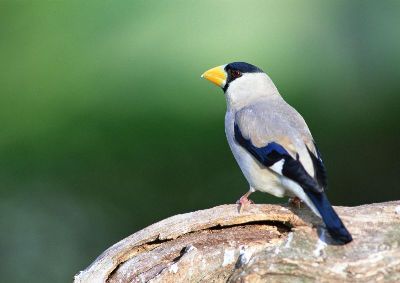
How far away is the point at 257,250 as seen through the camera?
2.79 meters

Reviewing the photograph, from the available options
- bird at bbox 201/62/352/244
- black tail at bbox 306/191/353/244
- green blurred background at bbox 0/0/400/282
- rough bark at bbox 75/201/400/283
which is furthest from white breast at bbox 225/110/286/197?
green blurred background at bbox 0/0/400/282

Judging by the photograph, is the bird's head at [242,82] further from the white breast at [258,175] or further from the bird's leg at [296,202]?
the bird's leg at [296,202]

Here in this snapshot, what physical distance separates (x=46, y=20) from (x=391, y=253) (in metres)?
3.72

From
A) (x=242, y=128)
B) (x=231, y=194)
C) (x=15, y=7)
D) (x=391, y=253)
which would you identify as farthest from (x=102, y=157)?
(x=391, y=253)

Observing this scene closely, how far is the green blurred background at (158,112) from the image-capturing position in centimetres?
514

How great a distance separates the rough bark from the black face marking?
0.79 m

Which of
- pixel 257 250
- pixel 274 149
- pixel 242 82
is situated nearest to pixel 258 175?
pixel 274 149

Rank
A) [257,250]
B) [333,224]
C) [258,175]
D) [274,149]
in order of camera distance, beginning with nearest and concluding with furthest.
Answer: [333,224], [257,250], [274,149], [258,175]

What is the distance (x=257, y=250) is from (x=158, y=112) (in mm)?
2559

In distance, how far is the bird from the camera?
2.74 metres

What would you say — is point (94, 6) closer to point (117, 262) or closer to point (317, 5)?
point (317, 5)

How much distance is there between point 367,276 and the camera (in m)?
2.58

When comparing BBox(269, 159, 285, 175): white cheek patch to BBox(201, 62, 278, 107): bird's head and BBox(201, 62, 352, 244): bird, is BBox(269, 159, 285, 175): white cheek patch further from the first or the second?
BBox(201, 62, 278, 107): bird's head

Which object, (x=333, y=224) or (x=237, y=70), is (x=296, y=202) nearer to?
(x=333, y=224)
